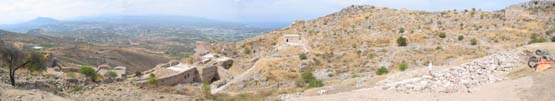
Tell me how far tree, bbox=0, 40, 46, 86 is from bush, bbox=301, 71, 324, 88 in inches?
526

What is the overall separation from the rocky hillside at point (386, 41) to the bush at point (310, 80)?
0.60m

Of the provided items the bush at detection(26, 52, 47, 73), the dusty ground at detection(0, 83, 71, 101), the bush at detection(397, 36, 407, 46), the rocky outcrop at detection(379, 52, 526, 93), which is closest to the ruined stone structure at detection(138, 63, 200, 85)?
the bush at detection(26, 52, 47, 73)

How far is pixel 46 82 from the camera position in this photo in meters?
23.1

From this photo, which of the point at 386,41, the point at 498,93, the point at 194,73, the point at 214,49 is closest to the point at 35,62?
the point at 194,73

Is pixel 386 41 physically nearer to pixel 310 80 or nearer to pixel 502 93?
pixel 310 80

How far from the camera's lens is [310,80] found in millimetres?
28844

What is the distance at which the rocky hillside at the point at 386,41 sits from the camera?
32062 millimetres

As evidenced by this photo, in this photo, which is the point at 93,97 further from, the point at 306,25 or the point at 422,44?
the point at 306,25

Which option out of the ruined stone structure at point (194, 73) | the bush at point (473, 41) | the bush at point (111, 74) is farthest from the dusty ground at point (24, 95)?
the bush at point (473, 41)

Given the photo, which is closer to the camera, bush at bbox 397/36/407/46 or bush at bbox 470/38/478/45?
bush at bbox 470/38/478/45

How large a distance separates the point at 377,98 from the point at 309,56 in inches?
720

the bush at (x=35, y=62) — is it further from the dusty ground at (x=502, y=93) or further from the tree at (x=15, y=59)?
the dusty ground at (x=502, y=93)

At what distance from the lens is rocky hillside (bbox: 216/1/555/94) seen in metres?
32.1

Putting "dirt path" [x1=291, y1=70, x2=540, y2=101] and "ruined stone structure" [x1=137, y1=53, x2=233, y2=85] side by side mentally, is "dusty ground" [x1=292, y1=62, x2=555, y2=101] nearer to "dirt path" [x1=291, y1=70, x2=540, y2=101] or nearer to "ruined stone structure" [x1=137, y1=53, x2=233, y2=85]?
"dirt path" [x1=291, y1=70, x2=540, y2=101]
